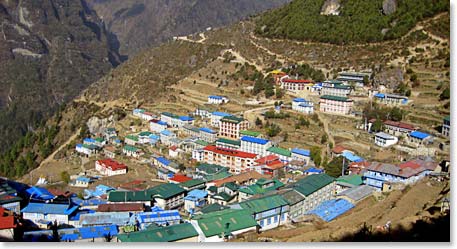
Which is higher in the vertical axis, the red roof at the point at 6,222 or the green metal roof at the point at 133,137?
the red roof at the point at 6,222

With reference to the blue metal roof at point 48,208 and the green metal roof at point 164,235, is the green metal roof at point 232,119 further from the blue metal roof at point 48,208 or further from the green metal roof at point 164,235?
the green metal roof at point 164,235

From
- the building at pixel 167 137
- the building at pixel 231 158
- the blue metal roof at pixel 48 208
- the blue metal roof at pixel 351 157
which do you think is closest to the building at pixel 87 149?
the building at pixel 167 137

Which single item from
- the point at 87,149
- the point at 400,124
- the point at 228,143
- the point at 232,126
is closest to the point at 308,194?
the point at 400,124

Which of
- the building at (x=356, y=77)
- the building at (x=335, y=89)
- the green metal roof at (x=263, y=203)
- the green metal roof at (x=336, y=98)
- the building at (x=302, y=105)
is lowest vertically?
the green metal roof at (x=263, y=203)

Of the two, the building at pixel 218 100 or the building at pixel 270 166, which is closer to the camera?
the building at pixel 270 166

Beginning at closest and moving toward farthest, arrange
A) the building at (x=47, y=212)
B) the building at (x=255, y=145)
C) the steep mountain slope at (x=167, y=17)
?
the building at (x=47, y=212) → the building at (x=255, y=145) → the steep mountain slope at (x=167, y=17)

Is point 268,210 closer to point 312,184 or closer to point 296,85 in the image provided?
point 312,184
